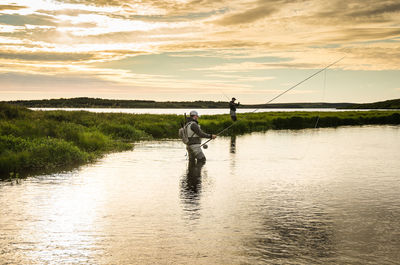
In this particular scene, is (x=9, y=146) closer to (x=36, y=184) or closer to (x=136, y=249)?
(x=36, y=184)

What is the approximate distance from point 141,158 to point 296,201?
1051cm

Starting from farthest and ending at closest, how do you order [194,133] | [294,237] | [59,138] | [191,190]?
[59,138] < [194,133] < [191,190] < [294,237]

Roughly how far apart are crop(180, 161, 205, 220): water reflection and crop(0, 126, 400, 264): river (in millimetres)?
31

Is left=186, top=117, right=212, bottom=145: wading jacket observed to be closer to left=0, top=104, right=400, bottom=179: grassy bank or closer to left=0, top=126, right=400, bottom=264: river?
left=0, top=126, right=400, bottom=264: river

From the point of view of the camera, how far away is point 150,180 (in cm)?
1470

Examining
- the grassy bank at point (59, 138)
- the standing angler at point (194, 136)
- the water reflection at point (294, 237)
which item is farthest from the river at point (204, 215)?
the grassy bank at point (59, 138)

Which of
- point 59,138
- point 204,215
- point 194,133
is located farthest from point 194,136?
point 204,215

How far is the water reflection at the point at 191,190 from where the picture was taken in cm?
1021

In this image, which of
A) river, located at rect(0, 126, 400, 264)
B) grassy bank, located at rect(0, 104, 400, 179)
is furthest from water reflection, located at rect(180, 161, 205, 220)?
grassy bank, located at rect(0, 104, 400, 179)

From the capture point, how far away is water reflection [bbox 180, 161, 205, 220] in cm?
1021

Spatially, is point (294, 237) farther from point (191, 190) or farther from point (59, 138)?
point (59, 138)

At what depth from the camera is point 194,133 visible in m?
17.7

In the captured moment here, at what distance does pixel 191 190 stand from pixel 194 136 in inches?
197

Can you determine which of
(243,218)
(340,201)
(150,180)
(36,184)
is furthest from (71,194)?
(340,201)
